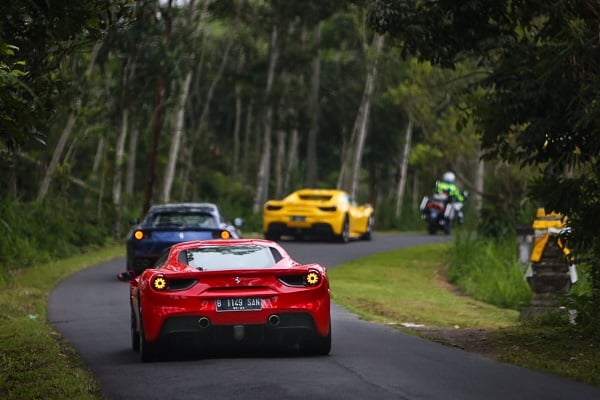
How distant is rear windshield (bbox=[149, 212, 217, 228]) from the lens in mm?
23531

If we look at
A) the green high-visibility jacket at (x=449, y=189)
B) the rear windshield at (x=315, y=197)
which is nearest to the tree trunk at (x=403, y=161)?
the green high-visibility jacket at (x=449, y=189)

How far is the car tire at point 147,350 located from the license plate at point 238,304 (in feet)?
2.46

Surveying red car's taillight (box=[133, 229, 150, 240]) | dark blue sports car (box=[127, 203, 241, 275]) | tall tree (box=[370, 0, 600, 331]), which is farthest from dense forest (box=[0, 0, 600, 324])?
dark blue sports car (box=[127, 203, 241, 275])

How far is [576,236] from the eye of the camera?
15000 mm

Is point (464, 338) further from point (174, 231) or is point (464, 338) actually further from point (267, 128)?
point (267, 128)

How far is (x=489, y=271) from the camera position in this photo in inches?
1040

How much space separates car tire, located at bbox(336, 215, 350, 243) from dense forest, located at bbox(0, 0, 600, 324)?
326 cm

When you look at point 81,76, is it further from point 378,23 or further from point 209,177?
point 209,177

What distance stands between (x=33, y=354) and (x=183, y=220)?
10.5m

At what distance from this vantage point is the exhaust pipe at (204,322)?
1242cm

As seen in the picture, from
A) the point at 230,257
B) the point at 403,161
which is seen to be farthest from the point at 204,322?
the point at 403,161

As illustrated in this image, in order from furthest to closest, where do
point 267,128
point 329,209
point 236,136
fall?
point 236,136 < point 267,128 < point 329,209

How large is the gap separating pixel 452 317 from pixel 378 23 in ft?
19.1

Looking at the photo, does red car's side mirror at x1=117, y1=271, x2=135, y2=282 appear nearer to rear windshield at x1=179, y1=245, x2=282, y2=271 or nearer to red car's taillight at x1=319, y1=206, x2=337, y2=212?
rear windshield at x1=179, y1=245, x2=282, y2=271
